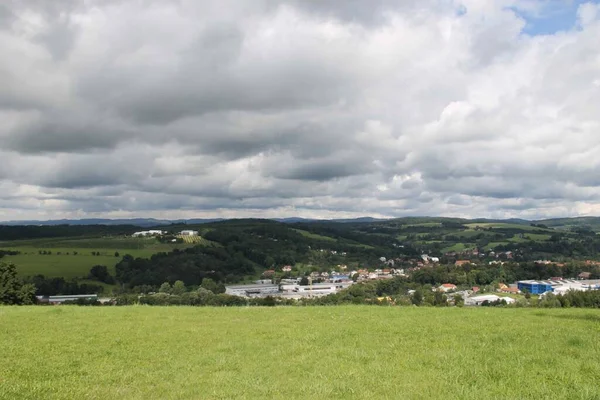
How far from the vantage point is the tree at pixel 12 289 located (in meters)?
38.0

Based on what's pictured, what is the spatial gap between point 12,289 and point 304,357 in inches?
1449

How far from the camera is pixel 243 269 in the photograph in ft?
516

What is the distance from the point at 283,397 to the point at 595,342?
10890mm

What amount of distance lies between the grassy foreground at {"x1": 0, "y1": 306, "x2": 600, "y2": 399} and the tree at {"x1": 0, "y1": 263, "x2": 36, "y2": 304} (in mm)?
21040

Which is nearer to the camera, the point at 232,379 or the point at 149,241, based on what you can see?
the point at 232,379

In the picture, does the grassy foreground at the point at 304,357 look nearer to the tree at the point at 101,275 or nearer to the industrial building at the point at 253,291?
the industrial building at the point at 253,291

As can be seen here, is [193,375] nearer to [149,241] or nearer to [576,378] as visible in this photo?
[576,378]

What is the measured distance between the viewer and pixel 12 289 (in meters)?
38.6

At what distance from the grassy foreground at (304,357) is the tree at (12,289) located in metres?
21.0

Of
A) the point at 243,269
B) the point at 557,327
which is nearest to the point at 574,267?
the point at 243,269

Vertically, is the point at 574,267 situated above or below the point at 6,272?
below

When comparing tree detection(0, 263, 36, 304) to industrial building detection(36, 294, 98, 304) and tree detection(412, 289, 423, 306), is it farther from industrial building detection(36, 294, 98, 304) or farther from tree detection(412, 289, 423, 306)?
tree detection(412, 289, 423, 306)

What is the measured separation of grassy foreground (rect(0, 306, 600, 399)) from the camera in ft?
32.2

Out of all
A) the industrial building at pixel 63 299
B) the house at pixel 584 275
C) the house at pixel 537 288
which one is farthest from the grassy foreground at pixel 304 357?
the house at pixel 584 275
